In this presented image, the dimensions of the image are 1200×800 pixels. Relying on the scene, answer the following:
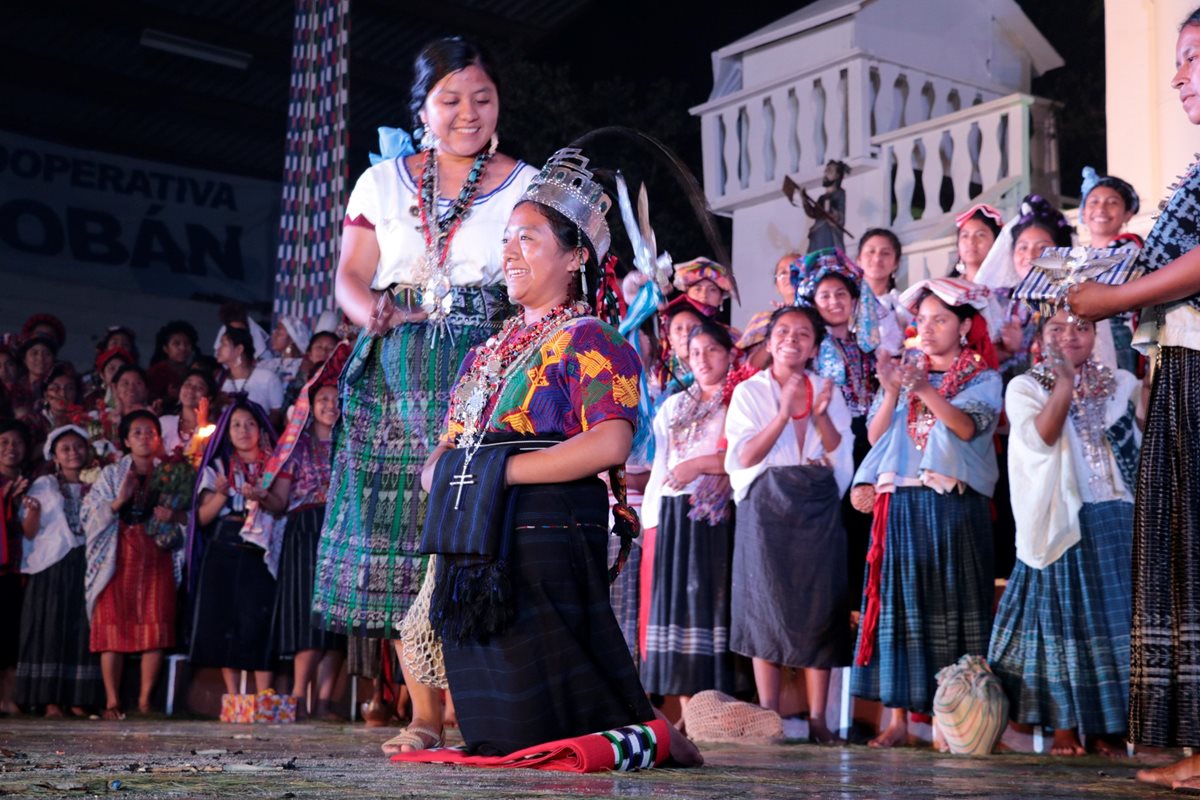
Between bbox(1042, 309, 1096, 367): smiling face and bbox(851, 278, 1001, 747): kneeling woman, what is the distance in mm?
403

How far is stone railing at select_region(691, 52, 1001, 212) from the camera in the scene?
13.7m

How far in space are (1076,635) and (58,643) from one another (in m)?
Result: 5.64

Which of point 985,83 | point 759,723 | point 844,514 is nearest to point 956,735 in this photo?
point 759,723

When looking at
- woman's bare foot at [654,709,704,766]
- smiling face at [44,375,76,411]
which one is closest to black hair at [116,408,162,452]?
smiling face at [44,375,76,411]

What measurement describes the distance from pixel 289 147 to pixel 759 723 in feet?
26.4

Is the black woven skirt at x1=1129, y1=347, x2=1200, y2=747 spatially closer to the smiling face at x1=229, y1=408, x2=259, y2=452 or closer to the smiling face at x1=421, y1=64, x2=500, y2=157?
the smiling face at x1=421, y1=64, x2=500, y2=157

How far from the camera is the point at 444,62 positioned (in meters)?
4.30

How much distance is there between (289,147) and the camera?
1242 centimetres

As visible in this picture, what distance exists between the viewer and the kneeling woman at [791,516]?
19.9ft

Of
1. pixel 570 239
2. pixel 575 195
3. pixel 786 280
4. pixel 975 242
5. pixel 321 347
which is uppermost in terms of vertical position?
pixel 975 242

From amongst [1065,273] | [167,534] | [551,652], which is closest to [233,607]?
[167,534]

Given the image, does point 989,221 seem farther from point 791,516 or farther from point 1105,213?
point 791,516

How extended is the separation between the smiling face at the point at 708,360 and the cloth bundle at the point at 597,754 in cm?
331

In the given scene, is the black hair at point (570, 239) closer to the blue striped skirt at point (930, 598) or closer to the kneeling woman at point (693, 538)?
the blue striped skirt at point (930, 598)
